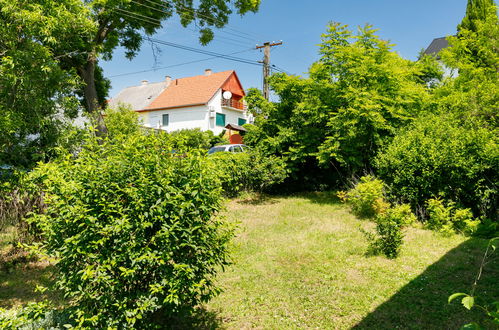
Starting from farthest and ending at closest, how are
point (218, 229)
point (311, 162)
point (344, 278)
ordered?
1. point (311, 162)
2. point (344, 278)
3. point (218, 229)

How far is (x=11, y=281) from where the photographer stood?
5.44 m

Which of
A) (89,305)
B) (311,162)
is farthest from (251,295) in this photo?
(311,162)

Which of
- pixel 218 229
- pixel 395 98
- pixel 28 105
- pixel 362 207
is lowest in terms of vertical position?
pixel 362 207

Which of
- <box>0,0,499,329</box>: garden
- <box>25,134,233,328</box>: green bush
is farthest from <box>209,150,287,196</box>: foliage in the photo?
<box>25,134,233,328</box>: green bush

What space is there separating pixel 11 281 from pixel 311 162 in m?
9.60

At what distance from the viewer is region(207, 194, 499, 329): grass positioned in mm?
4004

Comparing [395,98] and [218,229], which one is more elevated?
[395,98]

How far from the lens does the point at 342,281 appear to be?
5.04 metres

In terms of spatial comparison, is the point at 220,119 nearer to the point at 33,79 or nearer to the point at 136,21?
the point at 136,21

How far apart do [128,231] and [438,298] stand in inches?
165

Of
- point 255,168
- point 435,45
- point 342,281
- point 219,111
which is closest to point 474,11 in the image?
point 255,168

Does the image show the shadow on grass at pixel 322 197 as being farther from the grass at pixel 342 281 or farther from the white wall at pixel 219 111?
the white wall at pixel 219 111

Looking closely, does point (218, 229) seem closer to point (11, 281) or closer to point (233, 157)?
point (11, 281)

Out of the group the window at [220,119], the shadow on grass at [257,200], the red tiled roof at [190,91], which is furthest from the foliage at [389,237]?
the window at [220,119]
